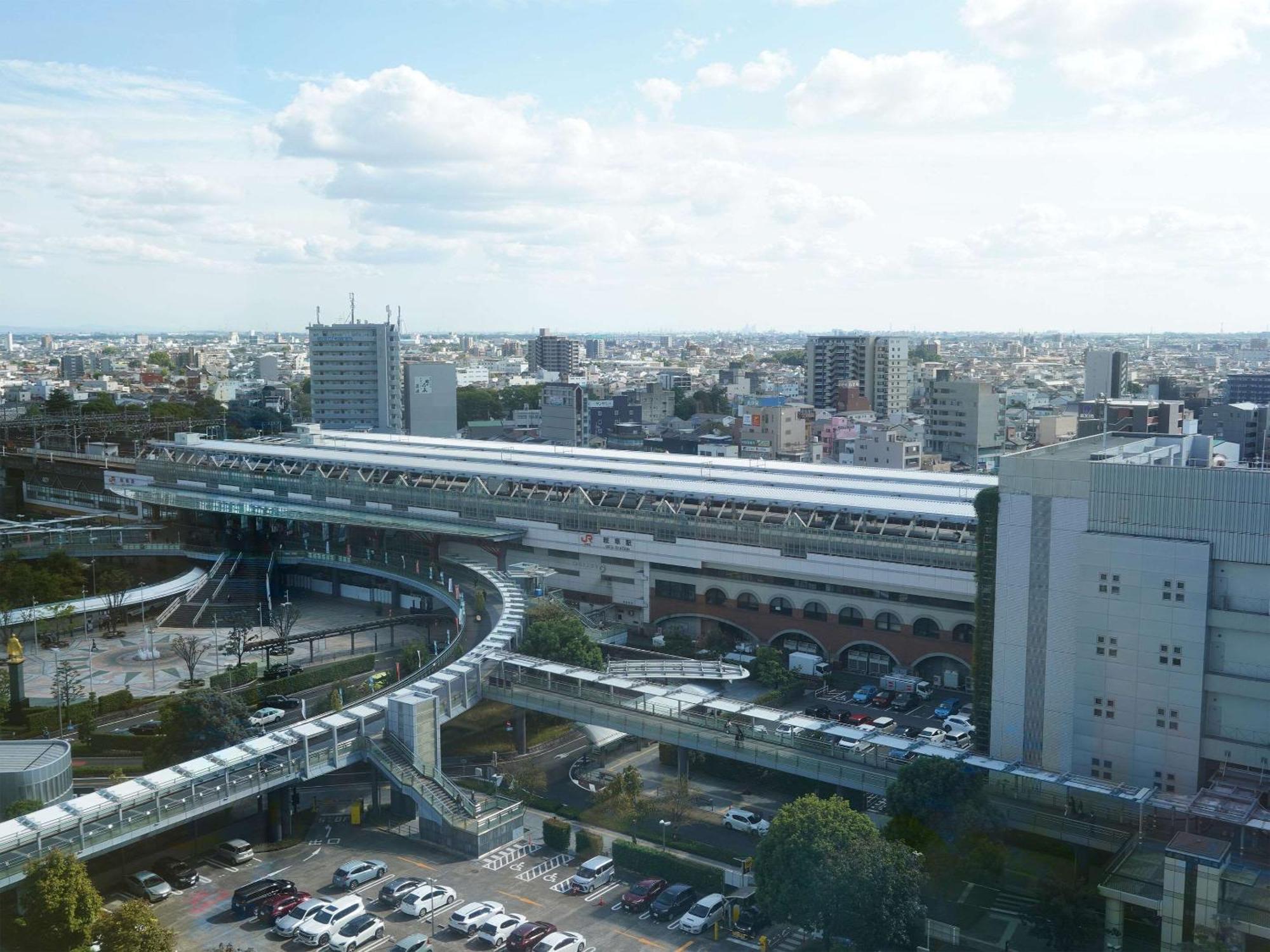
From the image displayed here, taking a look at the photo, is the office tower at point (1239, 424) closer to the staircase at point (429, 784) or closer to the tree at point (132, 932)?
the staircase at point (429, 784)

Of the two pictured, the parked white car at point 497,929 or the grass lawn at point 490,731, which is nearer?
the parked white car at point 497,929

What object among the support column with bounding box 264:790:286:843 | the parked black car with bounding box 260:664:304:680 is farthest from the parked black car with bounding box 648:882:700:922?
the parked black car with bounding box 260:664:304:680

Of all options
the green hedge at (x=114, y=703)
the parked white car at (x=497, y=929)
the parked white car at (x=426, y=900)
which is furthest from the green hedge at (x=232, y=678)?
the parked white car at (x=497, y=929)

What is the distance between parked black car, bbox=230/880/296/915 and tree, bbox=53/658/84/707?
7077 millimetres

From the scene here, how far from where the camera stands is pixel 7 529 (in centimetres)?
2794

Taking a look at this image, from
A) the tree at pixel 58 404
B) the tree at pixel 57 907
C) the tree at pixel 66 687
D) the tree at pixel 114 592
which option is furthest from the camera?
the tree at pixel 58 404

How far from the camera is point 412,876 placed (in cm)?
1231

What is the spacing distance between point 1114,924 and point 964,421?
37.6 m

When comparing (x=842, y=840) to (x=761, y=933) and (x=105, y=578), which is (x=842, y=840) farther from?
(x=105, y=578)

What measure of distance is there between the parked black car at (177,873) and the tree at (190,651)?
21.2ft

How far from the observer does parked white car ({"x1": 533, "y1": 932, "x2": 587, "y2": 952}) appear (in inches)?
419

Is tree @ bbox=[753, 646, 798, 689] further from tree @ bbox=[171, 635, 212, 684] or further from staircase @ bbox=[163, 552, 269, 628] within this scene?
staircase @ bbox=[163, 552, 269, 628]

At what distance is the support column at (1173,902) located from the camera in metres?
10.2

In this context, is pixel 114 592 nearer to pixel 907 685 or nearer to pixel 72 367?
pixel 907 685
